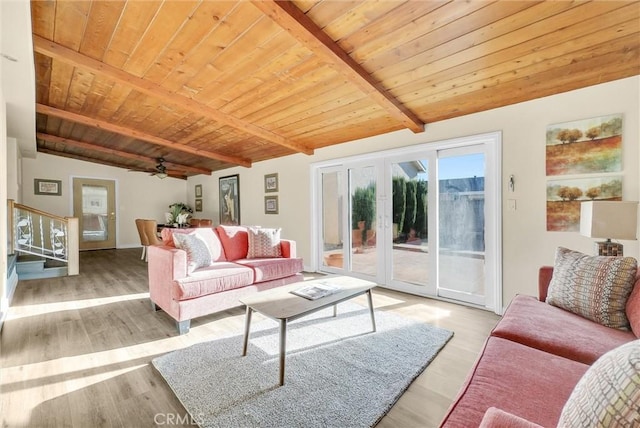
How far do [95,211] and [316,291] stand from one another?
26.4 feet

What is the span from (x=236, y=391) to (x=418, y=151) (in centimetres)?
318

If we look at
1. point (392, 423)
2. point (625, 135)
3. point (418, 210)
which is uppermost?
point (625, 135)

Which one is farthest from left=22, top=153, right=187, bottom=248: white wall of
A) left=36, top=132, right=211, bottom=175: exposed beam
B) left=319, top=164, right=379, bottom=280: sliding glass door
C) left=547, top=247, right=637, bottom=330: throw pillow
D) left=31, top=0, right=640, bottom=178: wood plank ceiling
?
left=547, top=247, right=637, bottom=330: throw pillow

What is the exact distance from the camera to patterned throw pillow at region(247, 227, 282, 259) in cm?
360

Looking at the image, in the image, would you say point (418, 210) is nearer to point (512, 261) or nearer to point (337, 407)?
point (512, 261)

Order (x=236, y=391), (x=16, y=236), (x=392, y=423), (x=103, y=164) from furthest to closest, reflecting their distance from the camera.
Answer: (x=103, y=164)
(x=16, y=236)
(x=236, y=391)
(x=392, y=423)

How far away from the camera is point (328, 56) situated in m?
2.23

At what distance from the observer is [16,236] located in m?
4.29

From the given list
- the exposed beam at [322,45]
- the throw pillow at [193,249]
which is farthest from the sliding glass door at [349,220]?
the throw pillow at [193,249]

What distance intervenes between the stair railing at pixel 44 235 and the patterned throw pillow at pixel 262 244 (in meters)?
3.33

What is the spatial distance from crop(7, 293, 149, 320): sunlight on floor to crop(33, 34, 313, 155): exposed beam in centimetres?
244

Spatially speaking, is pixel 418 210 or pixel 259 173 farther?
pixel 259 173

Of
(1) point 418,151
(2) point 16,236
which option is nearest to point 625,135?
(1) point 418,151

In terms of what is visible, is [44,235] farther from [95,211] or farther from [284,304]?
[284,304]
